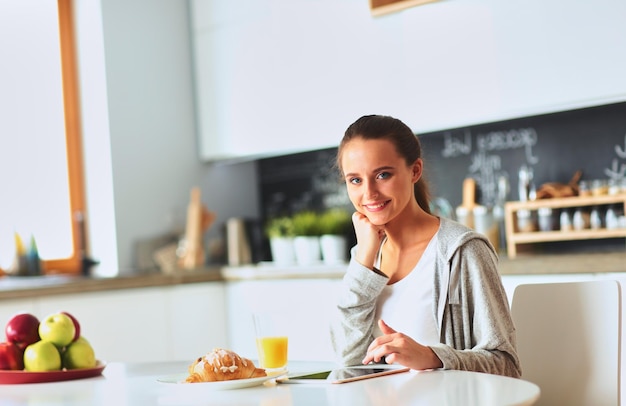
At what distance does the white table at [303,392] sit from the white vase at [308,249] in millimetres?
2230

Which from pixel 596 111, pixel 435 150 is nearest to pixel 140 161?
pixel 435 150

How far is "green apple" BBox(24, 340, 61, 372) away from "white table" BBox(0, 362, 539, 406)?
0.04 metres

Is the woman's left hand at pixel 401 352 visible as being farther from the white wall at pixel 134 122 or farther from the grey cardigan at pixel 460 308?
the white wall at pixel 134 122

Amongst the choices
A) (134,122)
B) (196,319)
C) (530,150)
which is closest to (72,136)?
(134,122)

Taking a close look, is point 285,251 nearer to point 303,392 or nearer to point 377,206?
point 377,206

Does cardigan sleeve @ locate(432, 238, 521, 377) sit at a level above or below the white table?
above

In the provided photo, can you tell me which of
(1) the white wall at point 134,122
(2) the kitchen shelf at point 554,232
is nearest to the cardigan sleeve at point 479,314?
(2) the kitchen shelf at point 554,232

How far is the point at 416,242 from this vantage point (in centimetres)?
198

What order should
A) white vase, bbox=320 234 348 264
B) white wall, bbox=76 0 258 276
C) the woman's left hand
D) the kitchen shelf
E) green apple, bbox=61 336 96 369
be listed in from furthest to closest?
1. white wall, bbox=76 0 258 276
2. white vase, bbox=320 234 348 264
3. the kitchen shelf
4. green apple, bbox=61 336 96 369
5. the woman's left hand

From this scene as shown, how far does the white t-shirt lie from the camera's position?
1890mm

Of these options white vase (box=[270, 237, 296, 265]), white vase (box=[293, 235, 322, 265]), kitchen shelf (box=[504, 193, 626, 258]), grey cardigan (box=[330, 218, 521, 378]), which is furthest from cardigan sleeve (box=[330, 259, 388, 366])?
white vase (box=[270, 237, 296, 265])

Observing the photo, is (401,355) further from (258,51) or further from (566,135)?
(258,51)

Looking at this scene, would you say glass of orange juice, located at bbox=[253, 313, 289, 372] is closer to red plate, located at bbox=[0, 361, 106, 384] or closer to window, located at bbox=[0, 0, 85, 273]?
red plate, located at bbox=[0, 361, 106, 384]

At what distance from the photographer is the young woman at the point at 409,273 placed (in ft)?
5.90
